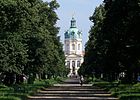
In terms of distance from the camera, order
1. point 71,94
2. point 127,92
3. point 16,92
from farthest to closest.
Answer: point 71,94, point 127,92, point 16,92

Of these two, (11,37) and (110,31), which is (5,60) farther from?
(110,31)

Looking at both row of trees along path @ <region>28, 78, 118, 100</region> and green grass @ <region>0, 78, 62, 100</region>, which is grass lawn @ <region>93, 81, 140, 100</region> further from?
green grass @ <region>0, 78, 62, 100</region>

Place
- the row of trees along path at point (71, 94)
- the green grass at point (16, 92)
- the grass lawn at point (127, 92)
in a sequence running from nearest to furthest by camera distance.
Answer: the green grass at point (16, 92)
the grass lawn at point (127, 92)
the row of trees along path at point (71, 94)

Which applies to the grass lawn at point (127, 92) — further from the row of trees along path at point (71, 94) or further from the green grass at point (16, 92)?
the green grass at point (16, 92)

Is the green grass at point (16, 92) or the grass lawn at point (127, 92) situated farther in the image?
the grass lawn at point (127, 92)

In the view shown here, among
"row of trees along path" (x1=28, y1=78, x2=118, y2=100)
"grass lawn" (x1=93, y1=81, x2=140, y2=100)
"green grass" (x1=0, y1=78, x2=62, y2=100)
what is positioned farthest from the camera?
"row of trees along path" (x1=28, y1=78, x2=118, y2=100)

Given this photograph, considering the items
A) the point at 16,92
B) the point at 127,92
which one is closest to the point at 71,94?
the point at 127,92

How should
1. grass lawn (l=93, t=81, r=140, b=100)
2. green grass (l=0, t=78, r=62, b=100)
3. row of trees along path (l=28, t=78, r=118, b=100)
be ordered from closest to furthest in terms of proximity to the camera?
1. green grass (l=0, t=78, r=62, b=100)
2. grass lawn (l=93, t=81, r=140, b=100)
3. row of trees along path (l=28, t=78, r=118, b=100)

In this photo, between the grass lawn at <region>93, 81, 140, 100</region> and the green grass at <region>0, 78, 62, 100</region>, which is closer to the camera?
the green grass at <region>0, 78, 62, 100</region>

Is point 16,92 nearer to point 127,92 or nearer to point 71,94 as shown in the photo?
point 71,94

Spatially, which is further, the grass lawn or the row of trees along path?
the row of trees along path

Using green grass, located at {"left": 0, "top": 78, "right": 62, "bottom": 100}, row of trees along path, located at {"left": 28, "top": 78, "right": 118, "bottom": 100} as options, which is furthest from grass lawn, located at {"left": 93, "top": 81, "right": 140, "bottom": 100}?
green grass, located at {"left": 0, "top": 78, "right": 62, "bottom": 100}

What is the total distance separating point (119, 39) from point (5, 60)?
8976 mm

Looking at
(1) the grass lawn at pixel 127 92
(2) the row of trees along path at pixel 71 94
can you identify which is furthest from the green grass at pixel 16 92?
(1) the grass lawn at pixel 127 92
